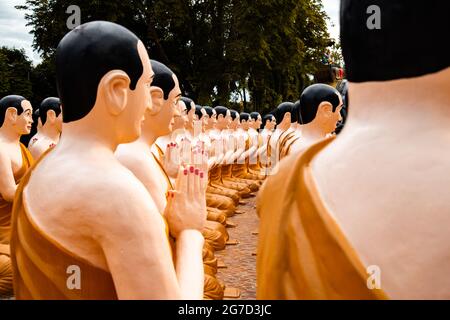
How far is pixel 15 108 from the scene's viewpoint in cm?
649

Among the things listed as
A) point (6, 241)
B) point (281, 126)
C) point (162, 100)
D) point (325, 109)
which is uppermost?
point (162, 100)

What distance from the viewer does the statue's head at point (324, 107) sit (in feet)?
18.6

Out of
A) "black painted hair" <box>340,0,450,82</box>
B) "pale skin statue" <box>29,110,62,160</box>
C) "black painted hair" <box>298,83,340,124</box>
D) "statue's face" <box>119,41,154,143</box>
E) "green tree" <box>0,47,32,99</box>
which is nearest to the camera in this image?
"black painted hair" <box>340,0,450,82</box>

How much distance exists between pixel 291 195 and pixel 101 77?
941mm

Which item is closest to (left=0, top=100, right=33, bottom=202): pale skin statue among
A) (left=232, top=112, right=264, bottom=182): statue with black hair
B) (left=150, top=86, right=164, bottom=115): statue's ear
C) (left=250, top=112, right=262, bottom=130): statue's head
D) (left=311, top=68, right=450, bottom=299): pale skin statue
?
(left=150, top=86, right=164, bottom=115): statue's ear

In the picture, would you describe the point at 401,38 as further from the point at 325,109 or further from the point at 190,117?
the point at 190,117

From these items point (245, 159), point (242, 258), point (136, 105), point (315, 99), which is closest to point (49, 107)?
point (242, 258)

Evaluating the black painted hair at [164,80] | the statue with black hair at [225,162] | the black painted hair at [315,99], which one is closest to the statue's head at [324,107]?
the black painted hair at [315,99]

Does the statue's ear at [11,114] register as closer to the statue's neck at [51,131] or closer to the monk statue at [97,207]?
the statue's neck at [51,131]

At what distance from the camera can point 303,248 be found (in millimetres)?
1414

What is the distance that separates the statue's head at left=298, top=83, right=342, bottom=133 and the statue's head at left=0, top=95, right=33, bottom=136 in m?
3.60

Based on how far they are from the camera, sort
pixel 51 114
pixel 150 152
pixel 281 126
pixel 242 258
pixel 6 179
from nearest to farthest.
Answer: pixel 150 152 → pixel 6 179 → pixel 242 258 → pixel 51 114 → pixel 281 126

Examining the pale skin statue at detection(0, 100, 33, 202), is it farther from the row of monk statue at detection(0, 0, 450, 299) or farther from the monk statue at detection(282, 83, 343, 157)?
the row of monk statue at detection(0, 0, 450, 299)

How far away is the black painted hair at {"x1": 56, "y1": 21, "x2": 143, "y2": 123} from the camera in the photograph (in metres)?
1.96
